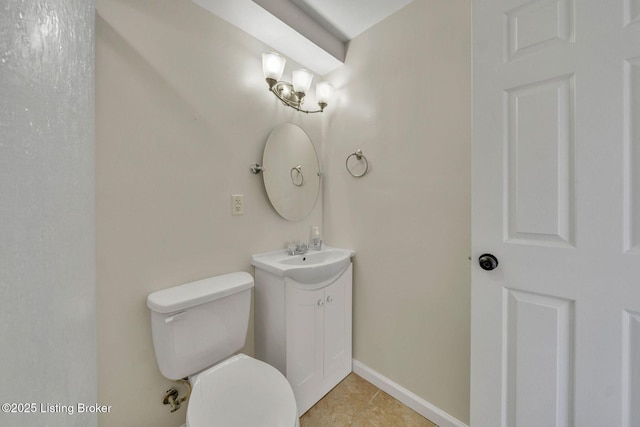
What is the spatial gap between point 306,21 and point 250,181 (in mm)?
1019

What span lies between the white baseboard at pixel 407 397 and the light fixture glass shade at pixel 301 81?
1.84 m

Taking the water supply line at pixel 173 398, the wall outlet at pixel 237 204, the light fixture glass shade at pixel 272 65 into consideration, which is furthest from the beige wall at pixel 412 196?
the water supply line at pixel 173 398

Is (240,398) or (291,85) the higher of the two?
(291,85)

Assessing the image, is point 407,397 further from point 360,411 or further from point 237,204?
point 237,204

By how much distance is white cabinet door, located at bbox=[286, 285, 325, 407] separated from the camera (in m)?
1.21

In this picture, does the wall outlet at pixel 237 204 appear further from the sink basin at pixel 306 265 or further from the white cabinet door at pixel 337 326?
the white cabinet door at pixel 337 326

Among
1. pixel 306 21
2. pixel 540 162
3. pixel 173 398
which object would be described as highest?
pixel 306 21

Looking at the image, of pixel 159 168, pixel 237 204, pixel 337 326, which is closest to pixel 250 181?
pixel 237 204

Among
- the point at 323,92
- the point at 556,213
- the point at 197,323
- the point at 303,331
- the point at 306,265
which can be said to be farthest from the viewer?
the point at 323,92

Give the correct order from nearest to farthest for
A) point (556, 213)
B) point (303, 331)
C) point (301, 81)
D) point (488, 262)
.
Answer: point (556, 213)
point (488, 262)
point (303, 331)
point (301, 81)

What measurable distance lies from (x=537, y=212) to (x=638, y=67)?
44 cm

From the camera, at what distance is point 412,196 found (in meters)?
1.32

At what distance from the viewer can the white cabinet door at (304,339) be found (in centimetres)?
121

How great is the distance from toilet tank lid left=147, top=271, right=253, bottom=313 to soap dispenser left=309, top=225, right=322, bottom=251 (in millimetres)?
571
